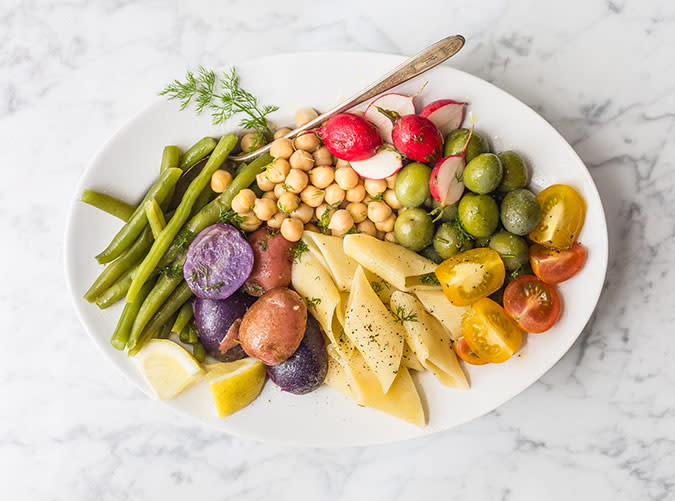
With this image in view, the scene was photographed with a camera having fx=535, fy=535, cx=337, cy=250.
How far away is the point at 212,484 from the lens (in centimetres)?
291

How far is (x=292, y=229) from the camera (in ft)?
7.95

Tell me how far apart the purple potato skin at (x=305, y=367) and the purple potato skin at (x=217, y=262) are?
1.30 ft

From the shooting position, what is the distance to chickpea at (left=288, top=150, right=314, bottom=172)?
7.84 feet

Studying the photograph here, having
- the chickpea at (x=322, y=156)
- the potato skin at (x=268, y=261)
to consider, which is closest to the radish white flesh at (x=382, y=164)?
the chickpea at (x=322, y=156)

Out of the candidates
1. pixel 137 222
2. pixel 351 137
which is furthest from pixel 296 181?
pixel 137 222

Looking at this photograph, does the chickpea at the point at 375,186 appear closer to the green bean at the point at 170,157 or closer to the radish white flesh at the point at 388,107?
the radish white flesh at the point at 388,107

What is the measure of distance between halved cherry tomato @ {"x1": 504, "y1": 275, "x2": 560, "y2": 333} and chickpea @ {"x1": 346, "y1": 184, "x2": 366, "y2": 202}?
2.56 feet

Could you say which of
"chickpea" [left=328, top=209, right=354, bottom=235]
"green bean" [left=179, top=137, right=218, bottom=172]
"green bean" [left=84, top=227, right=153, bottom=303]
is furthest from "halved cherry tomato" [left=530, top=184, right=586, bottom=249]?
"green bean" [left=84, top=227, right=153, bottom=303]

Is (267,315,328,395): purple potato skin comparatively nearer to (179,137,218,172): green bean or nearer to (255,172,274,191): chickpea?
(255,172,274,191): chickpea

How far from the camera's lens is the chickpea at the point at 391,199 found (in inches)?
96.6

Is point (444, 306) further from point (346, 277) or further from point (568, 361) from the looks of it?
point (568, 361)

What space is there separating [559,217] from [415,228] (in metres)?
0.60

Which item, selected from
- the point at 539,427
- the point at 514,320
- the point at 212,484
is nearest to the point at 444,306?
the point at 514,320

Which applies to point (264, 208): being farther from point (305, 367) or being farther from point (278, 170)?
point (305, 367)
